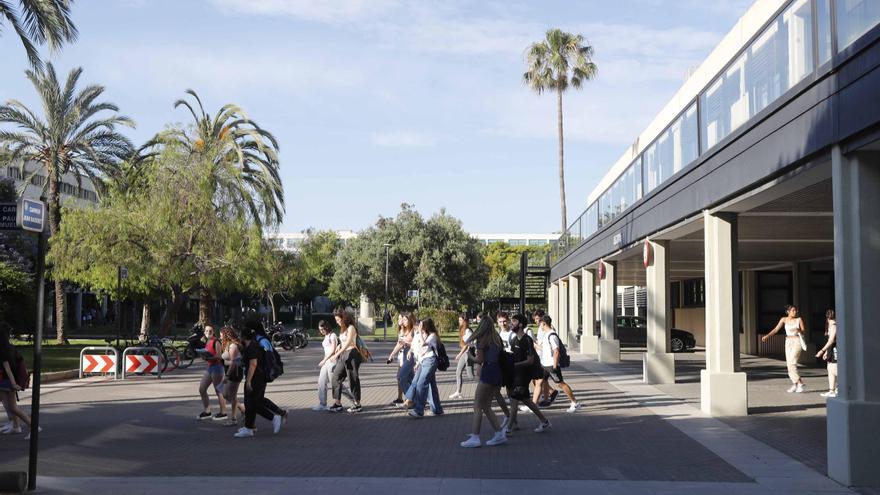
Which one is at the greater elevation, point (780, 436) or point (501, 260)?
point (501, 260)

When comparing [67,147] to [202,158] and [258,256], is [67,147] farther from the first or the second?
[258,256]

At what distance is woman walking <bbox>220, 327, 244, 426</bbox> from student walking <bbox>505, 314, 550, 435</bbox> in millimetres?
3857

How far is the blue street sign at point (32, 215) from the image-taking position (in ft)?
26.4

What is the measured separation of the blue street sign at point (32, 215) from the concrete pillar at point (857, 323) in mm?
7679

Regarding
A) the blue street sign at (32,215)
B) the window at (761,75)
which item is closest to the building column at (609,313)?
the window at (761,75)

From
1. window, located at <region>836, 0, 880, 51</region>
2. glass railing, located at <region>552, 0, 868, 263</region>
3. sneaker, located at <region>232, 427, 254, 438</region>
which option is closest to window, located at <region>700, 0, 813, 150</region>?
glass railing, located at <region>552, 0, 868, 263</region>

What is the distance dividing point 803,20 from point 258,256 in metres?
22.7

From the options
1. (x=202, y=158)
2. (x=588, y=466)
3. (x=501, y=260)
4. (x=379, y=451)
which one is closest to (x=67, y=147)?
(x=202, y=158)

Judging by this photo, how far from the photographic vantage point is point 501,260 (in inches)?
4281

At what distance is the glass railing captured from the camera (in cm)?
909

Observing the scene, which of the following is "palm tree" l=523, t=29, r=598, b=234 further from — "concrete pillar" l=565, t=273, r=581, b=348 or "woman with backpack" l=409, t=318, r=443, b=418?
"woman with backpack" l=409, t=318, r=443, b=418

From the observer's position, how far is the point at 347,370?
47.9ft

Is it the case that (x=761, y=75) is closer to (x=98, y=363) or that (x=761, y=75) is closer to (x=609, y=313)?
(x=98, y=363)

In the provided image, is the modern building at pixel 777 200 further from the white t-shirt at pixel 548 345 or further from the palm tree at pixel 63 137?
the palm tree at pixel 63 137
